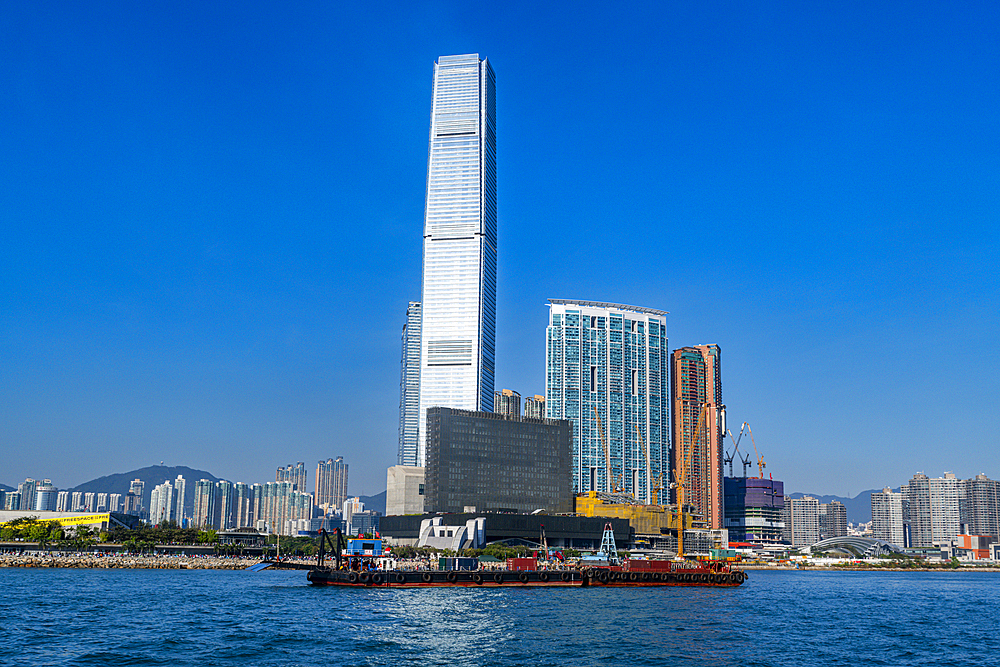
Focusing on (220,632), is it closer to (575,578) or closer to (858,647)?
(858,647)

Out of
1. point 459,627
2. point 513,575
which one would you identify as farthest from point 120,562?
point 459,627

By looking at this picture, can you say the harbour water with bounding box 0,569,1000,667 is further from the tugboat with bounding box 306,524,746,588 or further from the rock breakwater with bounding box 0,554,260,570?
the rock breakwater with bounding box 0,554,260,570

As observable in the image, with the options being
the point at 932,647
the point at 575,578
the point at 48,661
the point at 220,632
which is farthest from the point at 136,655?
the point at 575,578

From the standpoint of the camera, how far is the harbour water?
6219 centimetres

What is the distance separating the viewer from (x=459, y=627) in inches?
3034

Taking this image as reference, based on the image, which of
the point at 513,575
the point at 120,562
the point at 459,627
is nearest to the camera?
the point at 459,627

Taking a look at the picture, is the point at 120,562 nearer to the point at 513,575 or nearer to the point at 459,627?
the point at 513,575

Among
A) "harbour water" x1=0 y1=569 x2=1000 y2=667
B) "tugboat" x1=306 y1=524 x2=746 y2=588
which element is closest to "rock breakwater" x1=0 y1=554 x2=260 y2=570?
"harbour water" x1=0 y1=569 x2=1000 y2=667

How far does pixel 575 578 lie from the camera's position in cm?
13062

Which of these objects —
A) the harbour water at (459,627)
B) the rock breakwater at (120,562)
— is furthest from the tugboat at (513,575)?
the rock breakwater at (120,562)

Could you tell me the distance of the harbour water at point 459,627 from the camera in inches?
2448

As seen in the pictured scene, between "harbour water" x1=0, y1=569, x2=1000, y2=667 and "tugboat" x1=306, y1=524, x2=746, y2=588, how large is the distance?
15.4 feet

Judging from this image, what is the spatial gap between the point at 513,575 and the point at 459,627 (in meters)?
51.4

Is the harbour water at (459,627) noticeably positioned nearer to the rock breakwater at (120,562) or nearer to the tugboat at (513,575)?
the tugboat at (513,575)
